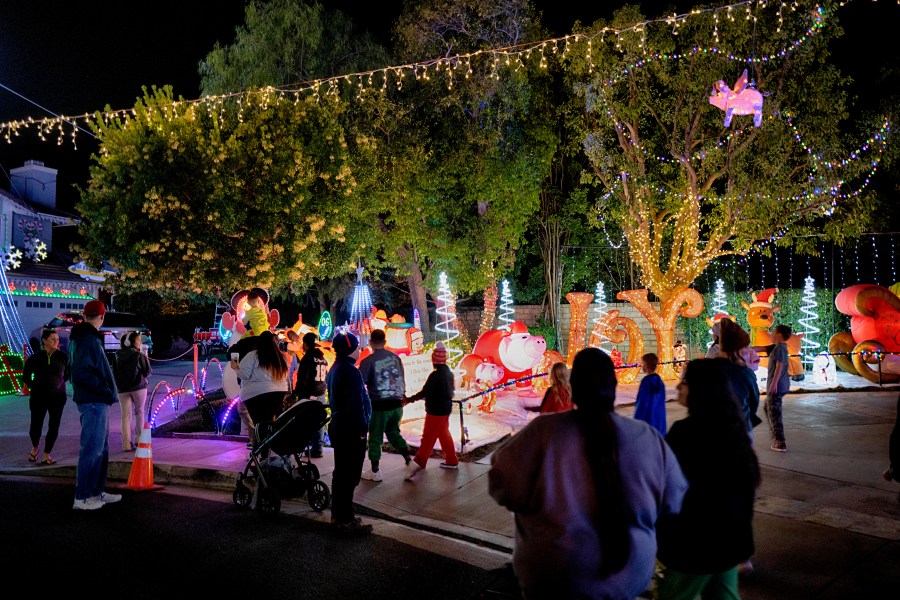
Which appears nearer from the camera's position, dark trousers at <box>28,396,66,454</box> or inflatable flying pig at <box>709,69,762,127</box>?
dark trousers at <box>28,396,66,454</box>

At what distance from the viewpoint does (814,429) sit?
33.0ft

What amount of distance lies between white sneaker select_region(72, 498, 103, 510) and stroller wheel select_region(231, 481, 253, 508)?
1.41 meters

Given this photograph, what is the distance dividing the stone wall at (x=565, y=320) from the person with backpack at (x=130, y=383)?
1305 cm

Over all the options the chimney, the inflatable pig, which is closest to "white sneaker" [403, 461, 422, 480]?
the inflatable pig

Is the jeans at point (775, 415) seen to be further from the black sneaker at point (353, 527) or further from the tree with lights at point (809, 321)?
the tree with lights at point (809, 321)

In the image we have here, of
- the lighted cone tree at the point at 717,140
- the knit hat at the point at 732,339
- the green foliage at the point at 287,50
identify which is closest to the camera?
the knit hat at the point at 732,339

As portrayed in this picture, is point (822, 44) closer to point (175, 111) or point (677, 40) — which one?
point (677, 40)

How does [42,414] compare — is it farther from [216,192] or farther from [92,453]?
[216,192]

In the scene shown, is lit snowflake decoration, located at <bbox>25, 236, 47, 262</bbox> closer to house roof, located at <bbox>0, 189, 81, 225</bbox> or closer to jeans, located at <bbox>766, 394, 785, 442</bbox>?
house roof, located at <bbox>0, 189, 81, 225</bbox>

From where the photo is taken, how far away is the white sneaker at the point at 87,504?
259 inches

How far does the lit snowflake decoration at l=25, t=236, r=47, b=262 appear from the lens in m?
28.5

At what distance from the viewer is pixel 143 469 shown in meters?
7.63

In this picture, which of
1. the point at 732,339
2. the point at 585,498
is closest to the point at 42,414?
the point at 732,339

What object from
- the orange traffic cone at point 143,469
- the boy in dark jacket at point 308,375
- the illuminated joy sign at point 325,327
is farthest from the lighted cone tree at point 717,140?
the orange traffic cone at point 143,469
